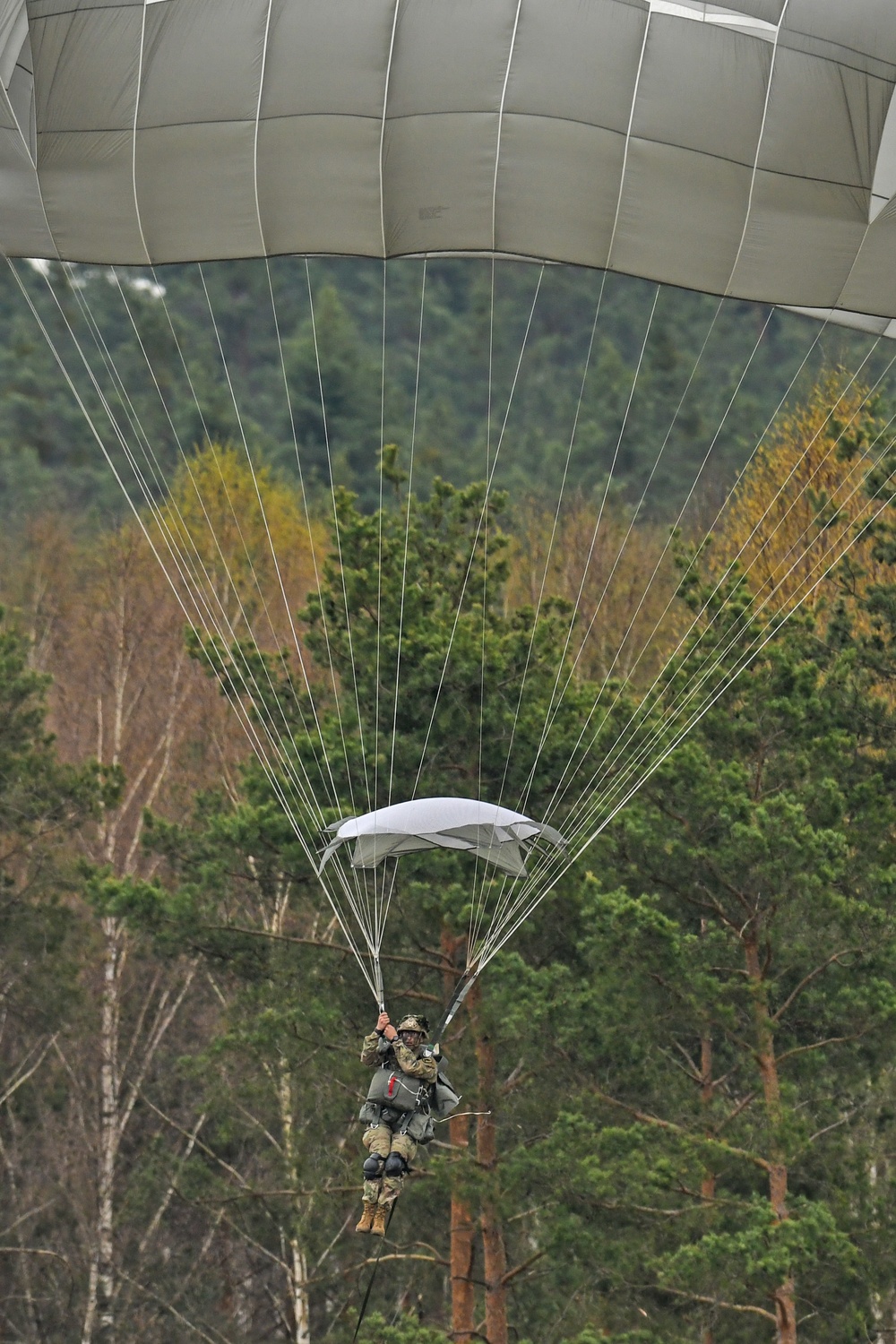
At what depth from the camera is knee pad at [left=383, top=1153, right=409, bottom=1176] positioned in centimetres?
945

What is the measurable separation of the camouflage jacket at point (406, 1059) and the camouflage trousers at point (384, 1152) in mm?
315

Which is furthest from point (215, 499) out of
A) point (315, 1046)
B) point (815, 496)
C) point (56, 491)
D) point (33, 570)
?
point (315, 1046)

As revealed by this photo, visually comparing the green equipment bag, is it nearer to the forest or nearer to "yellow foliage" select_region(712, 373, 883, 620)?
the forest

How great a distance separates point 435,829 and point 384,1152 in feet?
5.90

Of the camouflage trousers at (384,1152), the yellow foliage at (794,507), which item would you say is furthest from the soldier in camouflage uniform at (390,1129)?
the yellow foliage at (794,507)

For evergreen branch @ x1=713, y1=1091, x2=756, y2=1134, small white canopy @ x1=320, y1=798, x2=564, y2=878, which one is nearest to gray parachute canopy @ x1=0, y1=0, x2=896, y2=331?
small white canopy @ x1=320, y1=798, x2=564, y2=878

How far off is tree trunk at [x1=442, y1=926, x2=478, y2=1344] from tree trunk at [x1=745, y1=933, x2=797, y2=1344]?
110 inches

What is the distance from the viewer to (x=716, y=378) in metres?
49.6

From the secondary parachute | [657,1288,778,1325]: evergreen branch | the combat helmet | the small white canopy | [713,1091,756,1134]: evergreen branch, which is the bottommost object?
the combat helmet

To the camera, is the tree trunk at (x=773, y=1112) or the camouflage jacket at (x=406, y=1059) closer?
the camouflage jacket at (x=406, y=1059)

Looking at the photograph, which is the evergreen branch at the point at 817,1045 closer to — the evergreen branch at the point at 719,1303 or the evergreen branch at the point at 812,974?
the evergreen branch at the point at 812,974

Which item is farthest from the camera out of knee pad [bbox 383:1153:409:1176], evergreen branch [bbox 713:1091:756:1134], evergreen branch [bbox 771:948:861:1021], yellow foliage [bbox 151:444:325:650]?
yellow foliage [bbox 151:444:325:650]

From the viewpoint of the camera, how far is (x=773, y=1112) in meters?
14.6

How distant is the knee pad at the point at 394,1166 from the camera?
9.45 meters
